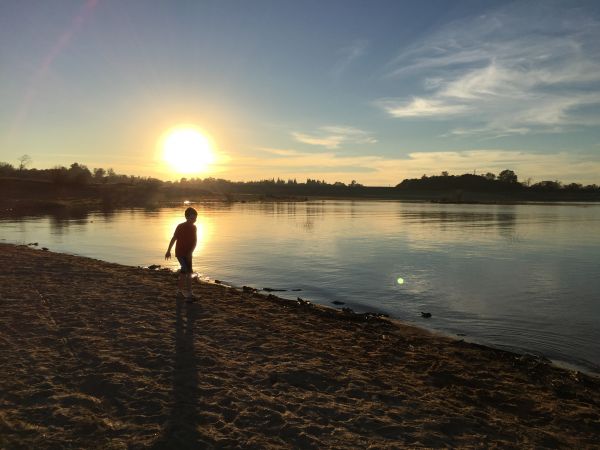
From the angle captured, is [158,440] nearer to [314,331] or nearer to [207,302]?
[314,331]

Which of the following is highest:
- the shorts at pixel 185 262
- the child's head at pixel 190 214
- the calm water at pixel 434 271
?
the child's head at pixel 190 214

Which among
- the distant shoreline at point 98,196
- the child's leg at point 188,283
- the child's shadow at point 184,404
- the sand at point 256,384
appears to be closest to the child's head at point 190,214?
the child's leg at point 188,283

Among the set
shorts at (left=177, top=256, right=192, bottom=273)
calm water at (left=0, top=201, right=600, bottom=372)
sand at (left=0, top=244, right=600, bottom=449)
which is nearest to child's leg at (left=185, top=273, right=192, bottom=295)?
shorts at (left=177, top=256, right=192, bottom=273)

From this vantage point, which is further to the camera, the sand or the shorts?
the shorts

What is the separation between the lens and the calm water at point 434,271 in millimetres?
12242

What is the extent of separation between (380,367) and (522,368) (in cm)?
281

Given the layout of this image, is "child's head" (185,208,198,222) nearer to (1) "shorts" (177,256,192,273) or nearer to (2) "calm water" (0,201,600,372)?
(1) "shorts" (177,256,192,273)

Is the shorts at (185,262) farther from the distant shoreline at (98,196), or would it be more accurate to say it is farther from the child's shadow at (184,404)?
the distant shoreline at (98,196)

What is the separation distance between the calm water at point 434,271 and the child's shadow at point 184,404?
6587 millimetres

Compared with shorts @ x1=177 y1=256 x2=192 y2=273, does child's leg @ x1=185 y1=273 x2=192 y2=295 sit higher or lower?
lower

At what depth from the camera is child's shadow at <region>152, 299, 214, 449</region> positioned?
503 cm

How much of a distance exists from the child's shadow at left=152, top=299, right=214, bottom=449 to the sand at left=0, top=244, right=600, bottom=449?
23 mm

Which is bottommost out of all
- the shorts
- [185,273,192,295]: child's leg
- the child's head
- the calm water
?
the calm water

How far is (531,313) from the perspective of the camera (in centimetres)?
1353
